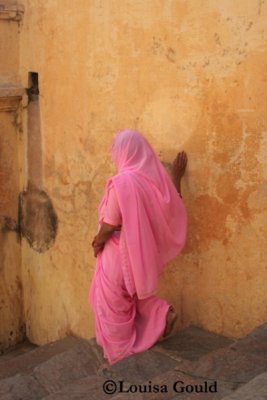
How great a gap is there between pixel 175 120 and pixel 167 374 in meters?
1.83

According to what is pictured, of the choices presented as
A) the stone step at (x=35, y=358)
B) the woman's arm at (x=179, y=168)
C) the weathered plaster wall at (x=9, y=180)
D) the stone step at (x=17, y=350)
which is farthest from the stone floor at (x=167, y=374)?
the weathered plaster wall at (x=9, y=180)

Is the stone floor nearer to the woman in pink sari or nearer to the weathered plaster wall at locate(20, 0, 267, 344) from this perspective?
the woman in pink sari

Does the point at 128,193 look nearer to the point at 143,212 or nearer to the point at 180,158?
the point at 143,212

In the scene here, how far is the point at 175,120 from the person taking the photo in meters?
4.36

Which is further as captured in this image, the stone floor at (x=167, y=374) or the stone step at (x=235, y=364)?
the stone step at (x=235, y=364)

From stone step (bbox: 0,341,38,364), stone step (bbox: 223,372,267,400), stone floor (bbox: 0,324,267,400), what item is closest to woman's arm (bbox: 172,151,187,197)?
stone floor (bbox: 0,324,267,400)

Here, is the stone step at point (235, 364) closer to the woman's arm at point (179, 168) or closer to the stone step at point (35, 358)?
the woman's arm at point (179, 168)

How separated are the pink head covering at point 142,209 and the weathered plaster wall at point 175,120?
0.39 metres

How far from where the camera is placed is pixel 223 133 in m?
4.07

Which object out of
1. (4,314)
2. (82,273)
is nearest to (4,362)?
(4,314)

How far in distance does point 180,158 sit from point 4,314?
9.04 feet

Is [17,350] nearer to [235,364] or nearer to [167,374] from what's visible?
[167,374]

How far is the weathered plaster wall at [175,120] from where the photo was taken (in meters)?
3.96

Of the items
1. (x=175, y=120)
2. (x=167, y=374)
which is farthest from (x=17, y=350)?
(x=167, y=374)
